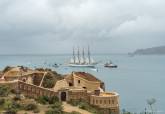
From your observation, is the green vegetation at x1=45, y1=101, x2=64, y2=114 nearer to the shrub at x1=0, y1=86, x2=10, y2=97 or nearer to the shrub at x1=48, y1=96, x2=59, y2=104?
the shrub at x1=48, y1=96, x2=59, y2=104

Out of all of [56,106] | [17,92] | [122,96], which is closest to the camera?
[56,106]

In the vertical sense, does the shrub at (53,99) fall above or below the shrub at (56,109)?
above

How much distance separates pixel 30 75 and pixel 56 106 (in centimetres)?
1293

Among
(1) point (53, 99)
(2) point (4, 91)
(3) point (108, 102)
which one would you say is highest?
(2) point (4, 91)

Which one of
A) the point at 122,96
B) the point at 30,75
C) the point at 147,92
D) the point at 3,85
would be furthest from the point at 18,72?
the point at 147,92

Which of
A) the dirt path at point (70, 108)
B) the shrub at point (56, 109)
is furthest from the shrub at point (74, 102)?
the shrub at point (56, 109)

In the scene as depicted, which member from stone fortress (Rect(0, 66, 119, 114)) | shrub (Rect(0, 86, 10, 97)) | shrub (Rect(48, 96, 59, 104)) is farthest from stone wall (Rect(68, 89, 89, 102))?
shrub (Rect(0, 86, 10, 97))

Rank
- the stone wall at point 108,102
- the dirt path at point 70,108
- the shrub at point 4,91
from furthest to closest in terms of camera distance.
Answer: the stone wall at point 108,102, the shrub at point 4,91, the dirt path at point 70,108

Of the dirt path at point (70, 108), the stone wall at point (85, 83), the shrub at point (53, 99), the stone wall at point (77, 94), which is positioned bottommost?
the dirt path at point (70, 108)

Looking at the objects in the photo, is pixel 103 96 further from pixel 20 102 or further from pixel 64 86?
pixel 20 102

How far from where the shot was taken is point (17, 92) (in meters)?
56.9

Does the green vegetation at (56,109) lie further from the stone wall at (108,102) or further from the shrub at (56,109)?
the stone wall at (108,102)

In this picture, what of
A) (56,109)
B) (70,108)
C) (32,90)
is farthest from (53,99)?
(56,109)

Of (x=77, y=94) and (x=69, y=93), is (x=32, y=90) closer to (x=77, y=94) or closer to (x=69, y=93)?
(x=69, y=93)
